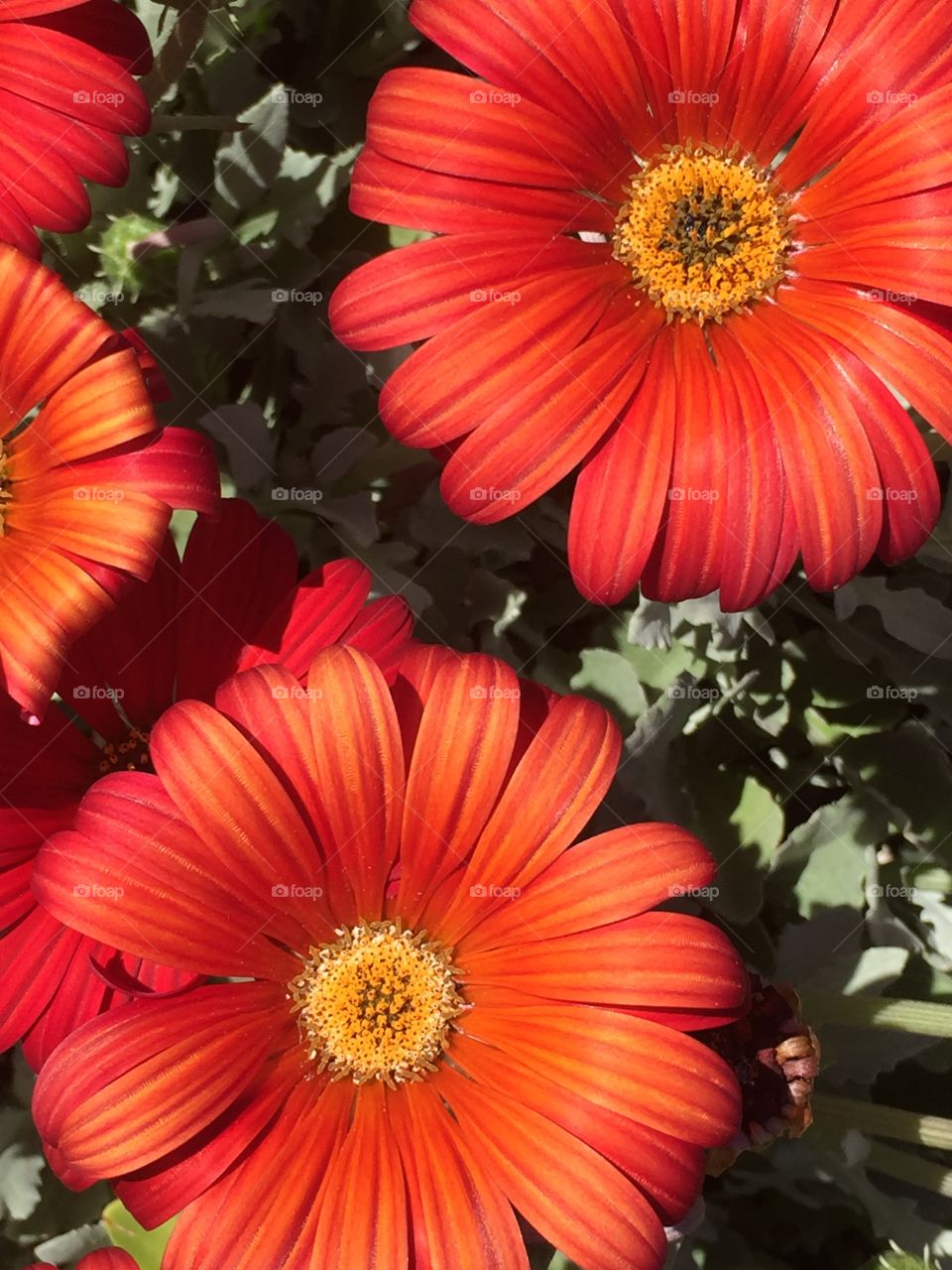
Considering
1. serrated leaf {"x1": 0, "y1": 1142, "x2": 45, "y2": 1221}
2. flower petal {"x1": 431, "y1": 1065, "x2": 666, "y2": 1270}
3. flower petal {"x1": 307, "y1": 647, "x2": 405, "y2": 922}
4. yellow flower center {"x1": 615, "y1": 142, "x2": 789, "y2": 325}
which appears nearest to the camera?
flower petal {"x1": 431, "y1": 1065, "x2": 666, "y2": 1270}

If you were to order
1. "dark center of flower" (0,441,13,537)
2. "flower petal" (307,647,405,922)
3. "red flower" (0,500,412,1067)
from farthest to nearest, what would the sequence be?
"dark center of flower" (0,441,13,537) → "red flower" (0,500,412,1067) → "flower petal" (307,647,405,922)

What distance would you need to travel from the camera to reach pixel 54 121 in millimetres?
1757

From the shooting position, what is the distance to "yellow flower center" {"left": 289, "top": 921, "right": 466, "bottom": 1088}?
75.3 inches

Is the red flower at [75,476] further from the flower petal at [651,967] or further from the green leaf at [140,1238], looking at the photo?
the green leaf at [140,1238]

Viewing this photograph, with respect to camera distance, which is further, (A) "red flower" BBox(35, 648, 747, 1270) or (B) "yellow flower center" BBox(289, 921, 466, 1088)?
(B) "yellow flower center" BBox(289, 921, 466, 1088)

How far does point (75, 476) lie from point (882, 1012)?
134 cm

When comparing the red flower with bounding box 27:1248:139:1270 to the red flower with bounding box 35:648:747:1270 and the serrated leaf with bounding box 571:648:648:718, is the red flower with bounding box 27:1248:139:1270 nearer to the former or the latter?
the red flower with bounding box 35:648:747:1270

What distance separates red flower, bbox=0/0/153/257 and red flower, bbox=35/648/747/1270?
0.64 m

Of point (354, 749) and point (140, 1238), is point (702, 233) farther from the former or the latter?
point (140, 1238)

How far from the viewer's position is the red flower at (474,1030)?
5.14 ft

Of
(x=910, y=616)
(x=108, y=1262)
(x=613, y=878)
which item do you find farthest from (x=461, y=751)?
(x=910, y=616)

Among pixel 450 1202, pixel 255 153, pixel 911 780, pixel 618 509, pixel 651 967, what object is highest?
pixel 255 153

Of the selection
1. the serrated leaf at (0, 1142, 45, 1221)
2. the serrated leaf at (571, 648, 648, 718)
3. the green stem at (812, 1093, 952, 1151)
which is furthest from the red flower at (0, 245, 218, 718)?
the green stem at (812, 1093, 952, 1151)

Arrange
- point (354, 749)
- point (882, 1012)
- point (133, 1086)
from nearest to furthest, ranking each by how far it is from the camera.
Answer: point (133, 1086)
point (354, 749)
point (882, 1012)
